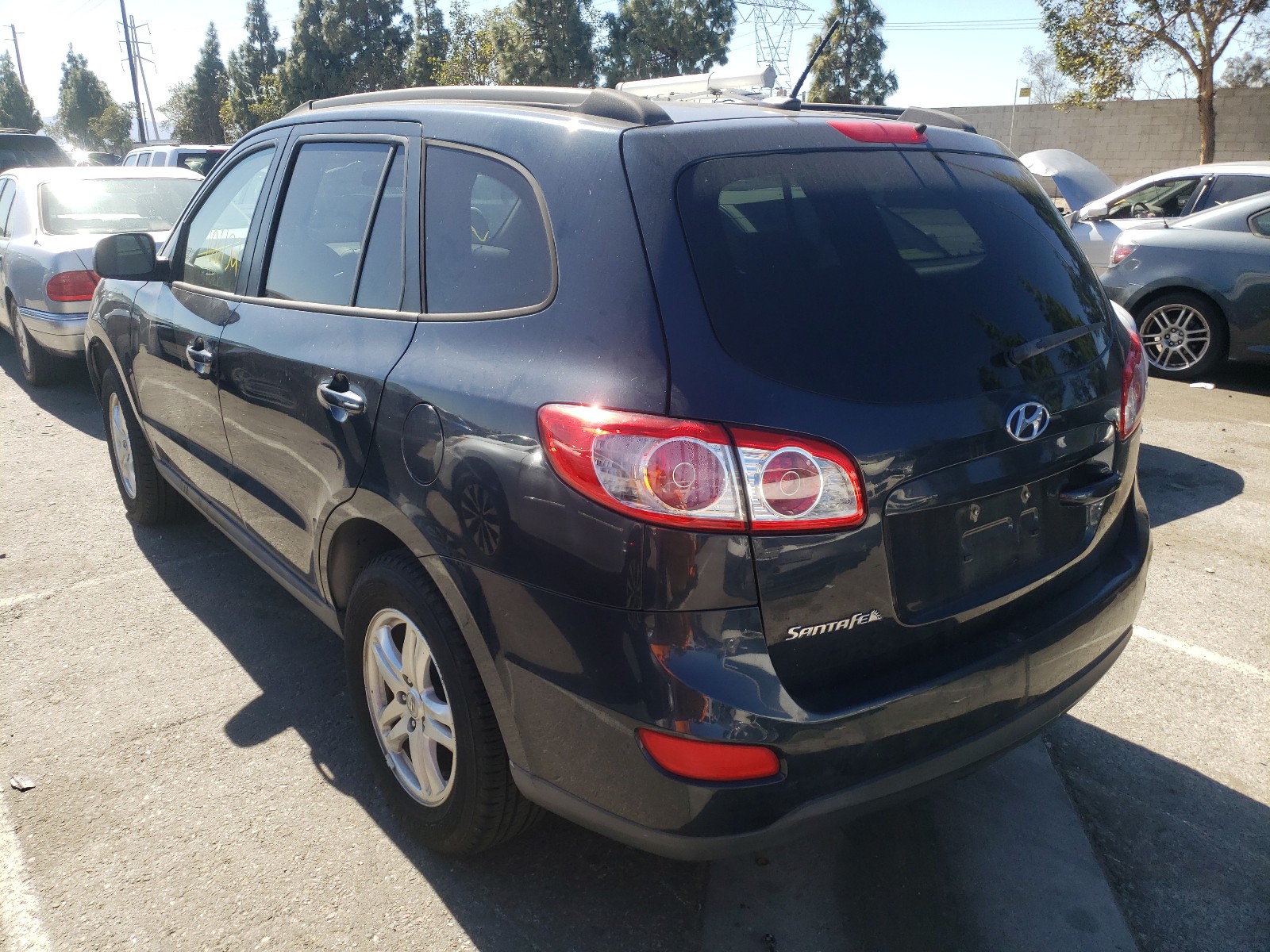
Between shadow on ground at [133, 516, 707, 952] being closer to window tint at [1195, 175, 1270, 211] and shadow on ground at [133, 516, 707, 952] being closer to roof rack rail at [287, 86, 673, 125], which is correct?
roof rack rail at [287, 86, 673, 125]

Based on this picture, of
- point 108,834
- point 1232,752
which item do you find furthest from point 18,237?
point 1232,752

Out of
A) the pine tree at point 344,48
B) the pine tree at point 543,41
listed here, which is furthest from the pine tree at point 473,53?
the pine tree at point 344,48

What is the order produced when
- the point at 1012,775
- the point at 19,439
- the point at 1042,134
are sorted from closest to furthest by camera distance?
1. the point at 1012,775
2. the point at 19,439
3. the point at 1042,134

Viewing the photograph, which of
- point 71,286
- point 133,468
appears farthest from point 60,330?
point 133,468

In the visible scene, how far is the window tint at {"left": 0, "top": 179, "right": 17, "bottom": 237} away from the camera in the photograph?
826 cm

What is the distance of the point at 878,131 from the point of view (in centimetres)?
237

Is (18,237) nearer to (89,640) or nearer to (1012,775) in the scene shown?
(89,640)

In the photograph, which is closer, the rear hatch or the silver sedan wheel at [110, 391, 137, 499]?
the rear hatch

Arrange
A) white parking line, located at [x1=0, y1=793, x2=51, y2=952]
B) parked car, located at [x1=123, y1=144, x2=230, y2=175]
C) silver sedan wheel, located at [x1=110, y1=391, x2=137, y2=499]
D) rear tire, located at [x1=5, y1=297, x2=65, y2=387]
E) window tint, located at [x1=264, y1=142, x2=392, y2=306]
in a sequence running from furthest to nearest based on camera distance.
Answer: parked car, located at [x1=123, y1=144, x2=230, y2=175] < rear tire, located at [x1=5, y1=297, x2=65, y2=387] < silver sedan wheel, located at [x1=110, y1=391, x2=137, y2=499] < window tint, located at [x1=264, y1=142, x2=392, y2=306] < white parking line, located at [x1=0, y1=793, x2=51, y2=952]

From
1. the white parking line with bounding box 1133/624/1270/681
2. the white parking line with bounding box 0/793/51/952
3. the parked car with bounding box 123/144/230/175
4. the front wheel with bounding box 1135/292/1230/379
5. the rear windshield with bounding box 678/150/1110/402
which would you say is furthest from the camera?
the parked car with bounding box 123/144/230/175

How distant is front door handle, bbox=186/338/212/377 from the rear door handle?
8.66 ft

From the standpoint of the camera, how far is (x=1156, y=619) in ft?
12.8

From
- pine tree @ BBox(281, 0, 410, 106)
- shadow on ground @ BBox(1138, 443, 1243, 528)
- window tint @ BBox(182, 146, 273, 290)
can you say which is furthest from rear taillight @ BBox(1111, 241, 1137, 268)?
pine tree @ BBox(281, 0, 410, 106)

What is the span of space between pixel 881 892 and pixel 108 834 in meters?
2.05
